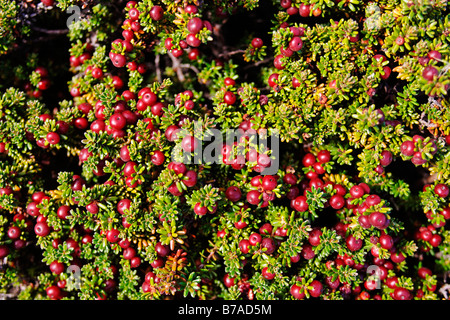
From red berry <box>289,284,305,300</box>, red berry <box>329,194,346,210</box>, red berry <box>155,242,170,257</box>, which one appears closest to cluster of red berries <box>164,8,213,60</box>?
red berry <box>155,242,170,257</box>

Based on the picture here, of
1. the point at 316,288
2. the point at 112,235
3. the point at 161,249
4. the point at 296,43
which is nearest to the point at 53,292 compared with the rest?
the point at 112,235

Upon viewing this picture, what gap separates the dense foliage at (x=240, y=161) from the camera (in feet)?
10.8

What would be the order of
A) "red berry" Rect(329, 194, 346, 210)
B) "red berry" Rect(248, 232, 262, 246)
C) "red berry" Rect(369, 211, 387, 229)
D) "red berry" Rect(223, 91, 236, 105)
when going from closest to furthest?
"red berry" Rect(369, 211, 387, 229)
"red berry" Rect(248, 232, 262, 246)
"red berry" Rect(329, 194, 346, 210)
"red berry" Rect(223, 91, 236, 105)

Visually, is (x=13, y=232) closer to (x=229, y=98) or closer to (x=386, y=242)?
(x=229, y=98)

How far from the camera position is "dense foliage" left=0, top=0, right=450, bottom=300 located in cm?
330

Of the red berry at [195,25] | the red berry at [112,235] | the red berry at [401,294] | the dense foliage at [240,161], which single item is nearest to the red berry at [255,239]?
the dense foliage at [240,161]

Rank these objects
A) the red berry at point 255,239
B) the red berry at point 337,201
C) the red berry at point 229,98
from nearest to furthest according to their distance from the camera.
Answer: the red berry at point 255,239 < the red berry at point 337,201 < the red berry at point 229,98

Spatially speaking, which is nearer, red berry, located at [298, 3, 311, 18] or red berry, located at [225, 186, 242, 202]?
red berry, located at [225, 186, 242, 202]

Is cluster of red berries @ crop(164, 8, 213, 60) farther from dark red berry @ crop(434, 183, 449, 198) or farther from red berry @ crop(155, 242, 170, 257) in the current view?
dark red berry @ crop(434, 183, 449, 198)

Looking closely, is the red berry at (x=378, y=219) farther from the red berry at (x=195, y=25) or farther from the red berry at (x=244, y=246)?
the red berry at (x=195, y=25)

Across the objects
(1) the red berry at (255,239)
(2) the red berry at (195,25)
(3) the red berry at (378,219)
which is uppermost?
(2) the red berry at (195,25)

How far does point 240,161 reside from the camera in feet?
11.1
